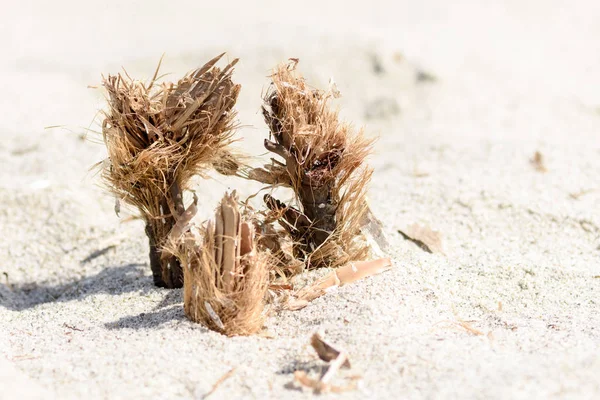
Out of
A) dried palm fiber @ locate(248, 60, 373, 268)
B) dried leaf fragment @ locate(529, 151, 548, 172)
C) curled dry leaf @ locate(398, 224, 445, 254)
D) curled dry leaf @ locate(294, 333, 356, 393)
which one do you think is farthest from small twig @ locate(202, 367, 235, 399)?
dried leaf fragment @ locate(529, 151, 548, 172)

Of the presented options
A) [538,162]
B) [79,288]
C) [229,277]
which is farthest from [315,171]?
[538,162]

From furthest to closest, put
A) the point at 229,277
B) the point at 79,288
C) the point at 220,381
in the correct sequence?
the point at 79,288
the point at 229,277
the point at 220,381

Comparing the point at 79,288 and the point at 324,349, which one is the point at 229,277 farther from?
the point at 79,288

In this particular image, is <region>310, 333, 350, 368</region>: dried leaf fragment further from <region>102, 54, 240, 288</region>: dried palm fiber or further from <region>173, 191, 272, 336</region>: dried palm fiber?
<region>102, 54, 240, 288</region>: dried palm fiber

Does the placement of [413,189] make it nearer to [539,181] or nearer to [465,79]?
[539,181]

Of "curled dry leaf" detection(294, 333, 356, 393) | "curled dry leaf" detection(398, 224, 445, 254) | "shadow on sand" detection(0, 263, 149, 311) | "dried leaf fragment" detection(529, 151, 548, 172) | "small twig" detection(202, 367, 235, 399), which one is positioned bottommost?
"shadow on sand" detection(0, 263, 149, 311)

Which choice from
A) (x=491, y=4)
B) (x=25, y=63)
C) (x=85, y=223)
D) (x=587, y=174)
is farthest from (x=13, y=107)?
(x=491, y=4)
